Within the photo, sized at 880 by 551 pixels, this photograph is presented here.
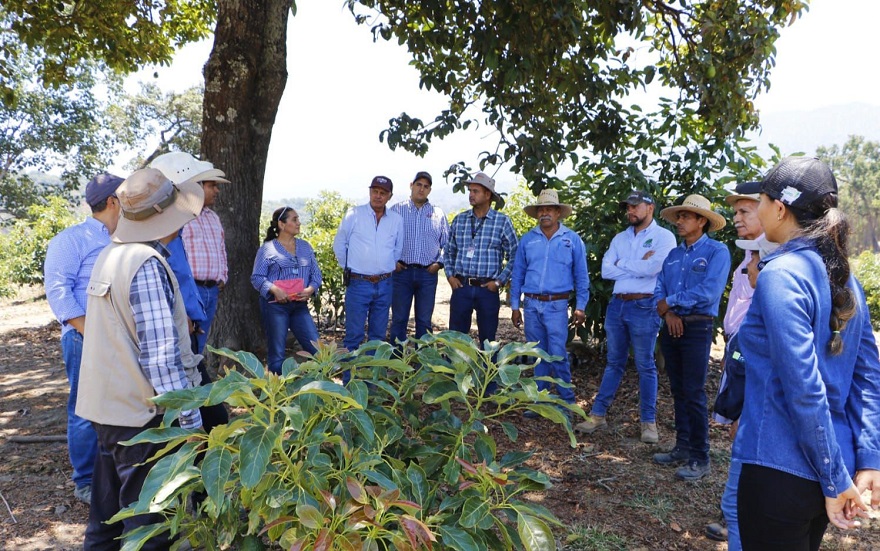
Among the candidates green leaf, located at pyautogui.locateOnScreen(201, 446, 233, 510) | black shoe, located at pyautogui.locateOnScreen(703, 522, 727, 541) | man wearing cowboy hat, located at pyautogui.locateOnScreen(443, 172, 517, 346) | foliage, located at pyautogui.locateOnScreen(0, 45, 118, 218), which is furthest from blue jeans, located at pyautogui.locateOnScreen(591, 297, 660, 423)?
foliage, located at pyautogui.locateOnScreen(0, 45, 118, 218)

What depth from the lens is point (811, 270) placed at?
1984 millimetres

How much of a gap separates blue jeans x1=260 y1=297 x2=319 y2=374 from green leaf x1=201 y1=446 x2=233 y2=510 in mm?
3907

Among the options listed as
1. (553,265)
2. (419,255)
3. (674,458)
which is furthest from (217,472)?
(419,255)

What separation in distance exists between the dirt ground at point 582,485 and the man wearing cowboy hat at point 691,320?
10.0 inches

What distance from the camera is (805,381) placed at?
1.89 meters

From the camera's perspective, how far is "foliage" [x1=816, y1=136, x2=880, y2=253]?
226ft

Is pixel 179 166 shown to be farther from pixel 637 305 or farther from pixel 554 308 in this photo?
pixel 637 305

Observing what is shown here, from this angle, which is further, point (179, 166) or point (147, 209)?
point (179, 166)

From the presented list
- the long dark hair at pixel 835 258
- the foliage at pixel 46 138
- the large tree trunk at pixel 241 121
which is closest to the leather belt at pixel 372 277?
the large tree trunk at pixel 241 121

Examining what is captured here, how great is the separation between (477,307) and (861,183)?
8012 cm

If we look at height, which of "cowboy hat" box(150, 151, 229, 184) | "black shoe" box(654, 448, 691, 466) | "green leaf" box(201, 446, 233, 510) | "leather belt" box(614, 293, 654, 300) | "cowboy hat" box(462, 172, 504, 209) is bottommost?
"black shoe" box(654, 448, 691, 466)

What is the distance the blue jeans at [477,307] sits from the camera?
6098 mm

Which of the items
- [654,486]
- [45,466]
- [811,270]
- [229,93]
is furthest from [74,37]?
[811,270]

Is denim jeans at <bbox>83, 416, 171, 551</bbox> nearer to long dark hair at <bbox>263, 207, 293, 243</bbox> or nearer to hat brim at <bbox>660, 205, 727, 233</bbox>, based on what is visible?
long dark hair at <bbox>263, 207, 293, 243</bbox>
